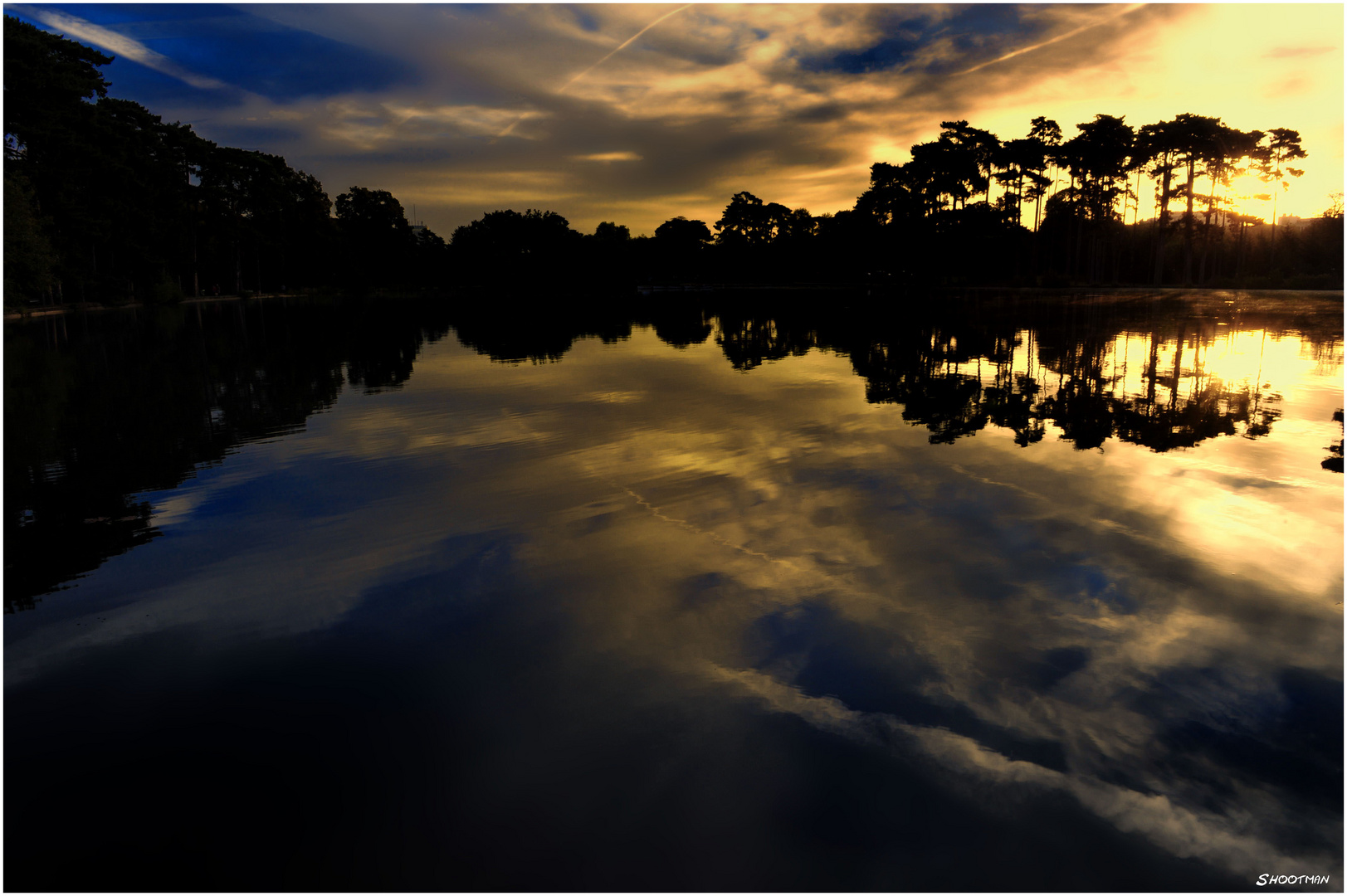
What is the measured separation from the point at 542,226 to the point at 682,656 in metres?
153

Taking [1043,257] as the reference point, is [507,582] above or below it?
below

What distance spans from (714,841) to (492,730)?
1805mm

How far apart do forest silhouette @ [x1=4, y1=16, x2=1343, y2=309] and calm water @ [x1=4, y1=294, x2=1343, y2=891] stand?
5494 cm

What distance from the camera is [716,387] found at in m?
19.9

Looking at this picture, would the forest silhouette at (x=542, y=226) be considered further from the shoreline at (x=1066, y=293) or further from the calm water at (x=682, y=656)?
the calm water at (x=682, y=656)

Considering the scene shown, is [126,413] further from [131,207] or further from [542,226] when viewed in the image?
[542,226]

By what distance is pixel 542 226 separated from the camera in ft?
485

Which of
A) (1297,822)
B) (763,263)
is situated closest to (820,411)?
(1297,822)

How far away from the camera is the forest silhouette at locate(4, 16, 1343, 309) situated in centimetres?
6231

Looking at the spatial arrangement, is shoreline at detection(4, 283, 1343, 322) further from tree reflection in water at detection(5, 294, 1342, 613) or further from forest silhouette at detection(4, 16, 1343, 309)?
tree reflection in water at detection(5, 294, 1342, 613)

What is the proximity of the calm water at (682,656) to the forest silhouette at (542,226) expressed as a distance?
54936mm

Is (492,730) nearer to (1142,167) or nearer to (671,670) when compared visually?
(671,670)

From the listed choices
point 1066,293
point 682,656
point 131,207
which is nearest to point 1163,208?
point 1066,293

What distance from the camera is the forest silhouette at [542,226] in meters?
62.3
